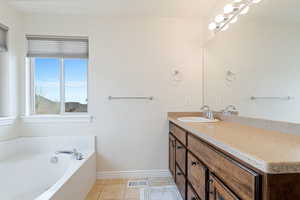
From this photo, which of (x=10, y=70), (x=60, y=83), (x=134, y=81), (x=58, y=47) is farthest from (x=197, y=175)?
(x=10, y=70)

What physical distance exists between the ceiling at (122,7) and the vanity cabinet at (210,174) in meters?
1.61

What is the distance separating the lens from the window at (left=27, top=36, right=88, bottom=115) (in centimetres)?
257

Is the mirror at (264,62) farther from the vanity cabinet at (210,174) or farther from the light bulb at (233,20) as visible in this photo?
the vanity cabinet at (210,174)

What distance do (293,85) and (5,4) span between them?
317cm

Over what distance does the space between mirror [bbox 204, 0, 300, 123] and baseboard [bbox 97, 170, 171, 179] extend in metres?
1.31

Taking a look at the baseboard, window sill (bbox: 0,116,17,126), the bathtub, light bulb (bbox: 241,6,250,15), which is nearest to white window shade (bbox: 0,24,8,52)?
window sill (bbox: 0,116,17,126)

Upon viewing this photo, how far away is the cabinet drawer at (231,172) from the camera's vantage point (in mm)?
712

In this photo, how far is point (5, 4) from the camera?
86.3 inches

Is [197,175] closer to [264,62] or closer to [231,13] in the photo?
[264,62]

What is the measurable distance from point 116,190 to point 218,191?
160 cm

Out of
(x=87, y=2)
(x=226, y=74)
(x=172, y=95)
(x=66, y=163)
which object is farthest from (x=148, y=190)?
(x=87, y=2)

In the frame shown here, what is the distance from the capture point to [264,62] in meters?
1.44

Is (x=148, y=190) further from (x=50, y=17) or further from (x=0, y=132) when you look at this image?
(x=50, y=17)

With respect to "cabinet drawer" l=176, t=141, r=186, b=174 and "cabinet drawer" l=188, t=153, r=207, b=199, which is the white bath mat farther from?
"cabinet drawer" l=188, t=153, r=207, b=199
